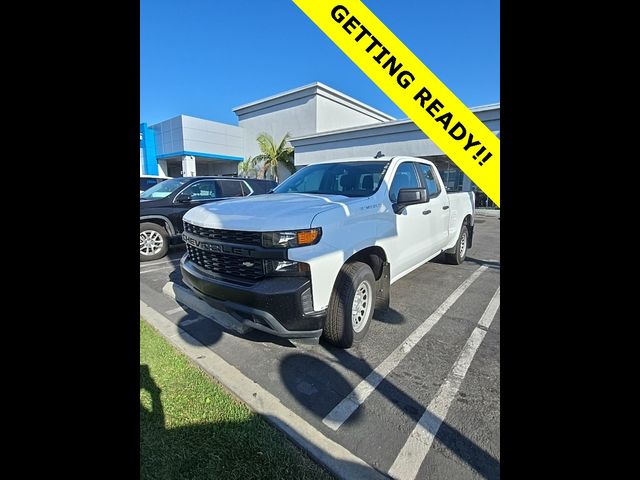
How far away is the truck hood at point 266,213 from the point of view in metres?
2.58

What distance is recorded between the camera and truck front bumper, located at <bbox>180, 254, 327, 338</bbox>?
2455 mm

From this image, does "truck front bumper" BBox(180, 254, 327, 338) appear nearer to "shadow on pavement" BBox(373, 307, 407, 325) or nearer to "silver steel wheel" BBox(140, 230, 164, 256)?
"shadow on pavement" BBox(373, 307, 407, 325)

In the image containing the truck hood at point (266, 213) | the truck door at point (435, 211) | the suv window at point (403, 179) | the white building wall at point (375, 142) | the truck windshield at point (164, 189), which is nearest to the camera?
the truck hood at point (266, 213)

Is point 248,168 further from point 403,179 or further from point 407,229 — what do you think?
point 407,229

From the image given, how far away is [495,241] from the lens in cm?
962

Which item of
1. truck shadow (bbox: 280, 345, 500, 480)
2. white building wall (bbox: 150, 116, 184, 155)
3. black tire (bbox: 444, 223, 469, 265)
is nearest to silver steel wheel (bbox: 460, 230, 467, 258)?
black tire (bbox: 444, 223, 469, 265)

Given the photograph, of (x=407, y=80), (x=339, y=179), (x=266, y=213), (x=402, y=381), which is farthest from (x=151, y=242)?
(x=407, y=80)

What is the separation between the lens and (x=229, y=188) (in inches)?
306

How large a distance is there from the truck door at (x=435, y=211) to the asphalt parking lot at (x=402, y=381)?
88cm

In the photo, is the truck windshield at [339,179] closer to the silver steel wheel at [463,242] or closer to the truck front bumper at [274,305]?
the truck front bumper at [274,305]

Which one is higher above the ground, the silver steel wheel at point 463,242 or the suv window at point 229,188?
the suv window at point 229,188

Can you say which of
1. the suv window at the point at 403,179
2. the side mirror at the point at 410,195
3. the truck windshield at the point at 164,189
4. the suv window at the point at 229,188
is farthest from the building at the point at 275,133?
the side mirror at the point at 410,195
